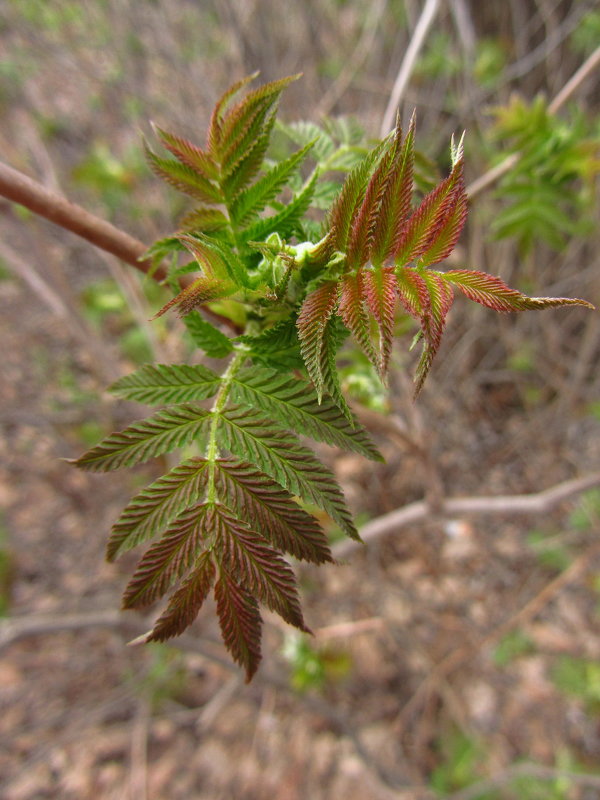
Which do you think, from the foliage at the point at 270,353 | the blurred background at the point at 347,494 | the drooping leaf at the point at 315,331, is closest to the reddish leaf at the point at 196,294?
the foliage at the point at 270,353

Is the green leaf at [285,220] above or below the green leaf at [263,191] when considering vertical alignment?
below

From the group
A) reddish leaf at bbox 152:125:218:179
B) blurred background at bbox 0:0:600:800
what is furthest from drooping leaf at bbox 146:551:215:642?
blurred background at bbox 0:0:600:800

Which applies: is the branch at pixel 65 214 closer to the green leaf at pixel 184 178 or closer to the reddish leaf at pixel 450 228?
the green leaf at pixel 184 178

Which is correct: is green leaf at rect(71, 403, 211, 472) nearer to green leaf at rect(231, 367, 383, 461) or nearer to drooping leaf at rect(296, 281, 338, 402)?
green leaf at rect(231, 367, 383, 461)

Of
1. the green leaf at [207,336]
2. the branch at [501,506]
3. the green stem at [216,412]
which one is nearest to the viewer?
the green stem at [216,412]

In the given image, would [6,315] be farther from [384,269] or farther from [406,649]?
[384,269]

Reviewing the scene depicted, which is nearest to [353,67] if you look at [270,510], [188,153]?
[188,153]

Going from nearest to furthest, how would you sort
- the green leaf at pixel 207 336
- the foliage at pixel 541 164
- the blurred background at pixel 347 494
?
1. the green leaf at pixel 207 336
2. the foliage at pixel 541 164
3. the blurred background at pixel 347 494
